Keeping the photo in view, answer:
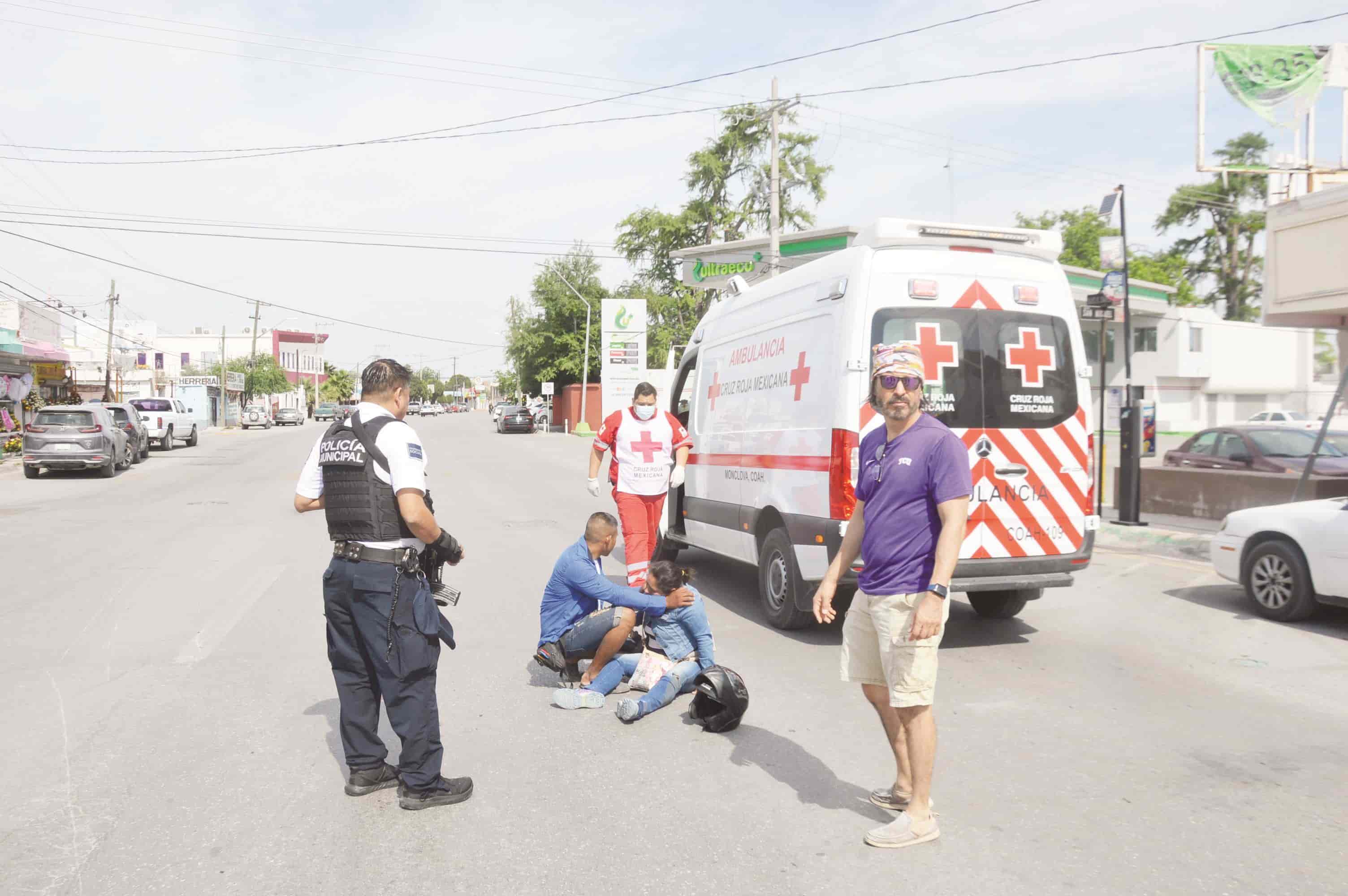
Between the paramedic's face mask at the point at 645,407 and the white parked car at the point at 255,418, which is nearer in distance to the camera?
the paramedic's face mask at the point at 645,407

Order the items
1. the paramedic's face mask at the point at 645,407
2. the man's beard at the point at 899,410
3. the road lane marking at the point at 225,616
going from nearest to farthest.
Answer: the man's beard at the point at 899,410
the road lane marking at the point at 225,616
the paramedic's face mask at the point at 645,407

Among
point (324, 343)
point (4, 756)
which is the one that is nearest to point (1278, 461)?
point (4, 756)

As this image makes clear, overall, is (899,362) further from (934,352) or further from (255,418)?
(255,418)

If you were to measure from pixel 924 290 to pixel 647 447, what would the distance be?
2417mm

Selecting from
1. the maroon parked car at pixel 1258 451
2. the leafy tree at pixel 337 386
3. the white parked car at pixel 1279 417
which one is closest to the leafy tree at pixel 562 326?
the white parked car at pixel 1279 417

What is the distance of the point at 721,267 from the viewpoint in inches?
956

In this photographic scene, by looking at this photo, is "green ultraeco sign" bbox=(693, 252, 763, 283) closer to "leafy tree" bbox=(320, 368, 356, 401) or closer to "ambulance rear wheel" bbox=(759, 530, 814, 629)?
"ambulance rear wheel" bbox=(759, 530, 814, 629)

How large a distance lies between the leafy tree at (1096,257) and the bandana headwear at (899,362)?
180ft

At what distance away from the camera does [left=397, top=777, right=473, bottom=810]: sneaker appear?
413cm

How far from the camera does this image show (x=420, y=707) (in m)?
4.12

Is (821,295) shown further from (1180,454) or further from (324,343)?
(324,343)

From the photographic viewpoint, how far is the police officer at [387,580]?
4.05m

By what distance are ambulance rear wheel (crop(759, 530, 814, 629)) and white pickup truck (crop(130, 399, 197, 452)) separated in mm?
28549

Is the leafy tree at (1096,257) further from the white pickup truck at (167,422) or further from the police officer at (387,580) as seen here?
the police officer at (387,580)
